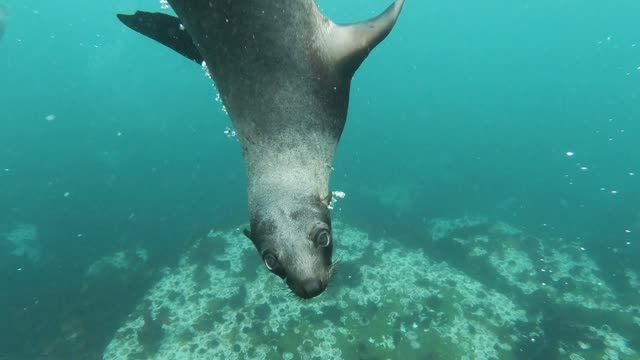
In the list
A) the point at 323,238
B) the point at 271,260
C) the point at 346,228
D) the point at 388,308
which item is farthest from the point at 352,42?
the point at 346,228

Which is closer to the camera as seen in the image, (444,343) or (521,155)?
(444,343)

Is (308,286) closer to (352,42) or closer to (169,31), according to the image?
(352,42)

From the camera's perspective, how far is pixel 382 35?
2756mm

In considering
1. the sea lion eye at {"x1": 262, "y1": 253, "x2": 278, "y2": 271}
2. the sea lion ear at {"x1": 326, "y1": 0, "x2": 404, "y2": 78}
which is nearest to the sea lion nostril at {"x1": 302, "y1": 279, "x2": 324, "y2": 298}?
the sea lion eye at {"x1": 262, "y1": 253, "x2": 278, "y2": 271}

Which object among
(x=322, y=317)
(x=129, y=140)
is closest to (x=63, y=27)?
(x=129, y=140)

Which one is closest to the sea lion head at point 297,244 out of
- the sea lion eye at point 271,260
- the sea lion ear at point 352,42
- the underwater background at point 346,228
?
the sea lion eye at point 271,260

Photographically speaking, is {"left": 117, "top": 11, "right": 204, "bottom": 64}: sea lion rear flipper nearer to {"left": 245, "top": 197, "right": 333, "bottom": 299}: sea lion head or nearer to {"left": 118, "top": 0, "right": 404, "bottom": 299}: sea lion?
{"left": 118, "top": 0, "right": 404, "bottom": 299}: sea lion

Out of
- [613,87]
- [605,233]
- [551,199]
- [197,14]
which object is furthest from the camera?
[613,87]

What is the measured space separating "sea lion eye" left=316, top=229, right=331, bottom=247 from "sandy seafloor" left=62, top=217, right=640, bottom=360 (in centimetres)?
1033

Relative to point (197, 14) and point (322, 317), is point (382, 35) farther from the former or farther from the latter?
point (322, 317)

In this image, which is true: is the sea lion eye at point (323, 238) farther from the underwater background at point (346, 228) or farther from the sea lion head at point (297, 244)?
the underwater background at point (346, 228)

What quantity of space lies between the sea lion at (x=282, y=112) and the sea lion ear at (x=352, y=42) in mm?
43

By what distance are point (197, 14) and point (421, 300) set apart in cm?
1280

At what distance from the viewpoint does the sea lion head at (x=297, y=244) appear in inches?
79.0
